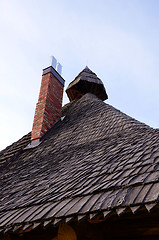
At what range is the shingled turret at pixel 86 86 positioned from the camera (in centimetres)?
974

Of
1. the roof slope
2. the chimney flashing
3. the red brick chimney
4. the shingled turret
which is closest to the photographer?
the roof slope

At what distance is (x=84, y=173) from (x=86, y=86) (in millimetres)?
7143

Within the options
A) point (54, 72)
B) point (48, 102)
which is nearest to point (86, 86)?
point (54, 72)

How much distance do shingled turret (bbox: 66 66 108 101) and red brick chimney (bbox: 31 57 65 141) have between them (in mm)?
1684

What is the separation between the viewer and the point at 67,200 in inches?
94.6

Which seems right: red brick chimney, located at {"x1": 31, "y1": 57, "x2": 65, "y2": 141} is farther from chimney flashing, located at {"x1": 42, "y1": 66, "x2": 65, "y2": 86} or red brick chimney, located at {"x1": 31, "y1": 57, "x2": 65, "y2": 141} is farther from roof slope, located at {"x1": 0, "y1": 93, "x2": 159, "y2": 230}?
roof slope, located at {"x1": 0, "y1": 93, "x2": 159, "y2": 230}

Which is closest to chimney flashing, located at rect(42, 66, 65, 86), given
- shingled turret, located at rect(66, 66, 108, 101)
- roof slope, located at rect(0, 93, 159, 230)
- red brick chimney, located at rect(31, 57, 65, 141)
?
red brick chimney, located at rect(31, 57, 65, 141)

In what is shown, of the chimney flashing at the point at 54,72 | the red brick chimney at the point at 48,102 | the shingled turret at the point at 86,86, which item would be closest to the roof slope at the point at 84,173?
the red brick chimney at the point at 48,102

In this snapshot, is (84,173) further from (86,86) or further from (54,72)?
(86,86)

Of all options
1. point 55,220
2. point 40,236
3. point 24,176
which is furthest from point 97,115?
point 55,220

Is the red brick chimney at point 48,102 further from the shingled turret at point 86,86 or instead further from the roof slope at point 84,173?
the shingled turret at point 86,86

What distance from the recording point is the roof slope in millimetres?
2101

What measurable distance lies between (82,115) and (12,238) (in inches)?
159

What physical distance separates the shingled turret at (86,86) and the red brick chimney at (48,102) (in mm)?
1684
